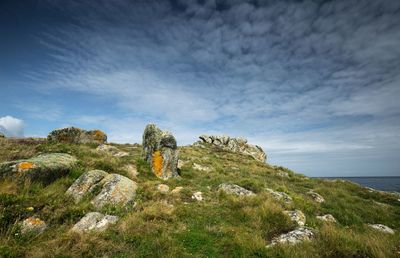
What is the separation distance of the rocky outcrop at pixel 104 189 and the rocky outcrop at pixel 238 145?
46.7m

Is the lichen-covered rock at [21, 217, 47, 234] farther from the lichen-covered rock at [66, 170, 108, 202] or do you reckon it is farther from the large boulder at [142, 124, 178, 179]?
the large boulder at [142, 124, 178, 179]

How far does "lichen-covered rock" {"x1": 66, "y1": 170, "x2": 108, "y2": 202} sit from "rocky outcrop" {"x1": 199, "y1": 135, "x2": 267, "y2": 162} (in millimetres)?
46800

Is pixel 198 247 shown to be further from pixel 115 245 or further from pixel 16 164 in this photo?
pixel 16 164

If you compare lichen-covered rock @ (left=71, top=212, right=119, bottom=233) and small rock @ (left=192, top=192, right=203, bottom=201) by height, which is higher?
small rock @ (left=192, top=192, right=203, bottom=201)

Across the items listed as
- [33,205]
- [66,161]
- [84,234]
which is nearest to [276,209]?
[84,234]

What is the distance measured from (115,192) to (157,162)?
7.98m

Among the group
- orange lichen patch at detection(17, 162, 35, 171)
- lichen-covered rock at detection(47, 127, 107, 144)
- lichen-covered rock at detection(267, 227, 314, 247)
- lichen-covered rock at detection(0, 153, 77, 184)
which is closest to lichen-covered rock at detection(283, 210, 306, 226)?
lichen-covered rock at detection(267, 227, 314, 247)

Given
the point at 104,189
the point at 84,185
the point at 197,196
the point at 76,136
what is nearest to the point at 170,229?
the point at 104,189

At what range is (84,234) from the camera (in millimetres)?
7641

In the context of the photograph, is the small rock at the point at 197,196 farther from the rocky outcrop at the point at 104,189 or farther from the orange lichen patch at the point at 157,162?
the orange lichen patch at the point at 157,162

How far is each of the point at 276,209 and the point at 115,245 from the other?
25.3 ft

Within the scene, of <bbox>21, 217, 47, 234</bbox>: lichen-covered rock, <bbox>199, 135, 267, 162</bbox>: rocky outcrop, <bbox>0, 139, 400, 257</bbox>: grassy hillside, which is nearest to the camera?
<bbox>0, 139, 400, 257</bbox>: grassy hillside

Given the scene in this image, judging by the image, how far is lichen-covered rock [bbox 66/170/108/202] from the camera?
428 inches

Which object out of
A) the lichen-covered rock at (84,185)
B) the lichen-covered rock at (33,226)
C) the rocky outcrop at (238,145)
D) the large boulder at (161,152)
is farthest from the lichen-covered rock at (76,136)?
the rocky outcrop at (238,145)
